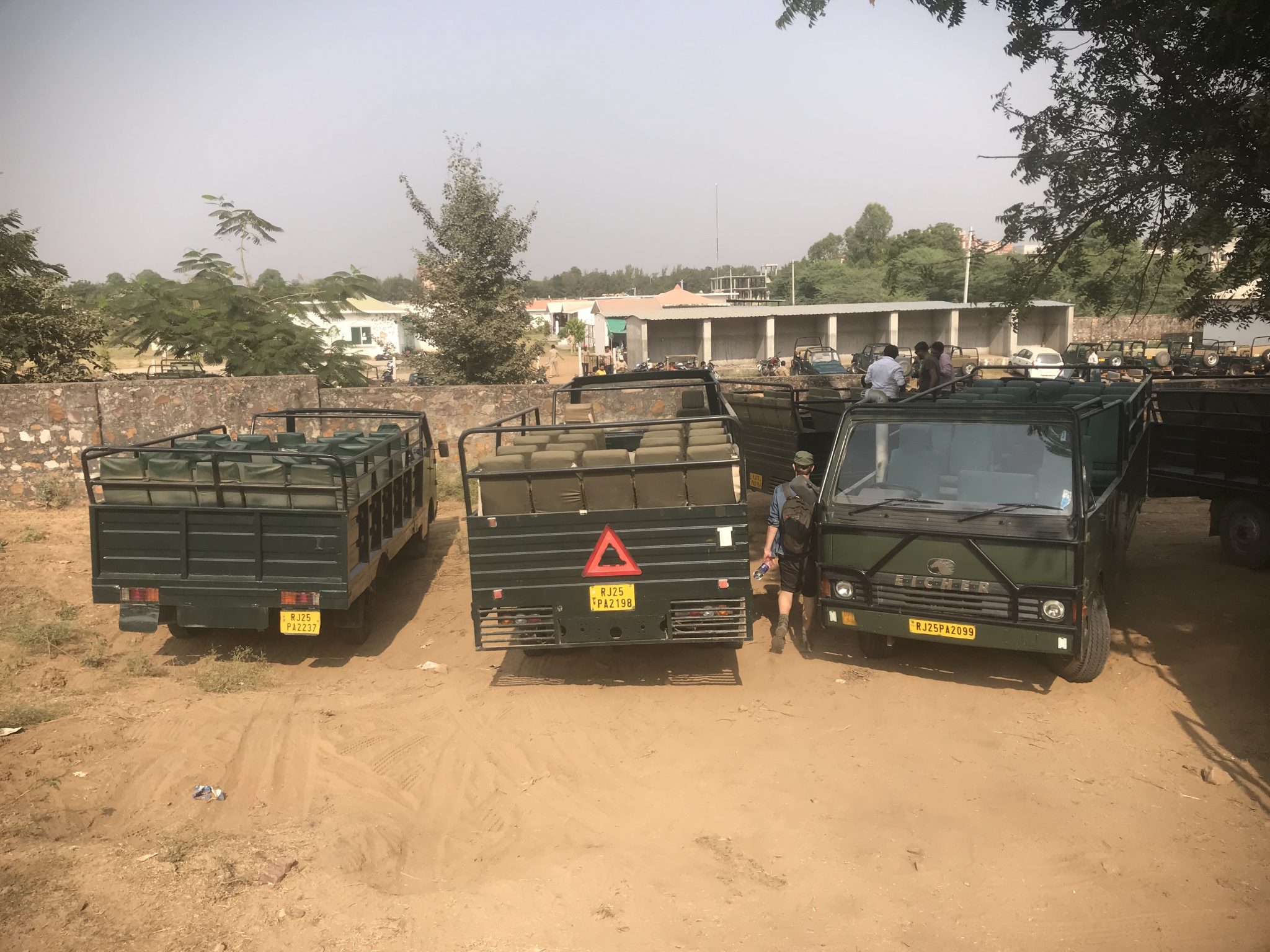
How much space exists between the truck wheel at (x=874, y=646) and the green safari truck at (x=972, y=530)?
0.5 inches

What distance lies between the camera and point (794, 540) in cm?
786

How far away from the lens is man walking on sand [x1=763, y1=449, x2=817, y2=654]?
7836 mm

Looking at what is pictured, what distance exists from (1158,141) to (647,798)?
23.6 feet

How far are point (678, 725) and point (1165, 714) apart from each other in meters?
3.50

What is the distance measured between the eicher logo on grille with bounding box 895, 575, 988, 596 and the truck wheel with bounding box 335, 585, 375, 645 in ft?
15.0

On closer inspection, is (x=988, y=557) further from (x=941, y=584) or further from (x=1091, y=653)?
(x=1091, y=653)

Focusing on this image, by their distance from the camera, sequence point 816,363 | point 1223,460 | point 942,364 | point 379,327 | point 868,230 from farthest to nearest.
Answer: point 868,230
point 379,327
point 816,363
point 942,364
point 1223,460

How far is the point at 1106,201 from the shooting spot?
30.4 ft

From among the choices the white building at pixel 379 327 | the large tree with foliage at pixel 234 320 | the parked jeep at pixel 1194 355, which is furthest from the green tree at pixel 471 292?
the white building at pixel 379 327

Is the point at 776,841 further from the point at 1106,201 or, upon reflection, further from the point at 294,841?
the point at 1106,201

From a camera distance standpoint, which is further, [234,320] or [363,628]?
[234,320]

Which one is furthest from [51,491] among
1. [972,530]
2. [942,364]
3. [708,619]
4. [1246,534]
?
[1246,534]

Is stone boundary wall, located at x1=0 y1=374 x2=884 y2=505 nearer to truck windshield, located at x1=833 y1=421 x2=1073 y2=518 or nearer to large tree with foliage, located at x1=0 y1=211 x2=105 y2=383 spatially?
large tree with foliage, located at x1=0 y1=211 x2=105 y2=383

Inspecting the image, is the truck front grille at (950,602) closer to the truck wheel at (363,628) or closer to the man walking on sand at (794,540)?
the man walking on sand at (794,540)
